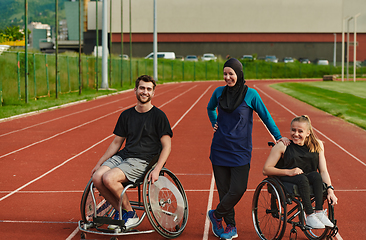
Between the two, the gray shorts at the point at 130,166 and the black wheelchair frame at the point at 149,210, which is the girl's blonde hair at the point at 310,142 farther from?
the gray shorts at the point at 130,166

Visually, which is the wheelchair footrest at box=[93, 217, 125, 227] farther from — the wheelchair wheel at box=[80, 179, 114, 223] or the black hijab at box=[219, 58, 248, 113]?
the black hijab at box=[219, 58, 248, 113]

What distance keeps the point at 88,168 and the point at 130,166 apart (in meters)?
4.17

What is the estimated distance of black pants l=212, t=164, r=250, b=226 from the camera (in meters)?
5.13

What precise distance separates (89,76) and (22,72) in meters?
13.1

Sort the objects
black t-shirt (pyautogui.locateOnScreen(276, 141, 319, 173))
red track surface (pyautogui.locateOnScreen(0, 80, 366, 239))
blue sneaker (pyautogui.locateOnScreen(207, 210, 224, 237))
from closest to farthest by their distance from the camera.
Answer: black t-shirt (pyautogui.locateOnScreen(276, 141, 319, 173))
blue sneaker (pyautogui.locateOnScreen(207, 210, 224, 237))
red track surface (pyautogui.locateOnScreen(0, 80, 366, 239))

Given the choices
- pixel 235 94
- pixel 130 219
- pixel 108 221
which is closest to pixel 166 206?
pixel 130 219

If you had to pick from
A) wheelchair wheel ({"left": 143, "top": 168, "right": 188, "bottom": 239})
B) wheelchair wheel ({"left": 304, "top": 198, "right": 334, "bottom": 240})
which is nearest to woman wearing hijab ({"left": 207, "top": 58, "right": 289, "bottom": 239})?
wheelchair wheel ({"left": 143, "top": 168, "right": 188, "bottom": 239})

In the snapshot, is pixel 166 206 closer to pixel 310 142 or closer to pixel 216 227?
pixel 216 227

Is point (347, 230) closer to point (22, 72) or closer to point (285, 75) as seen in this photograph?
point (22, 72)

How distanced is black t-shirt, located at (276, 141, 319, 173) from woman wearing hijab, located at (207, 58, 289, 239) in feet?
0.39

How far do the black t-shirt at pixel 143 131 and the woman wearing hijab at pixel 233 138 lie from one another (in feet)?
2.10

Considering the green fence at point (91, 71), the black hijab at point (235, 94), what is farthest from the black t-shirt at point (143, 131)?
the green fence at point (91, 71)

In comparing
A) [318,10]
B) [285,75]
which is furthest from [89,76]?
[318,10]

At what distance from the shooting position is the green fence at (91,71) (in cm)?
2208
